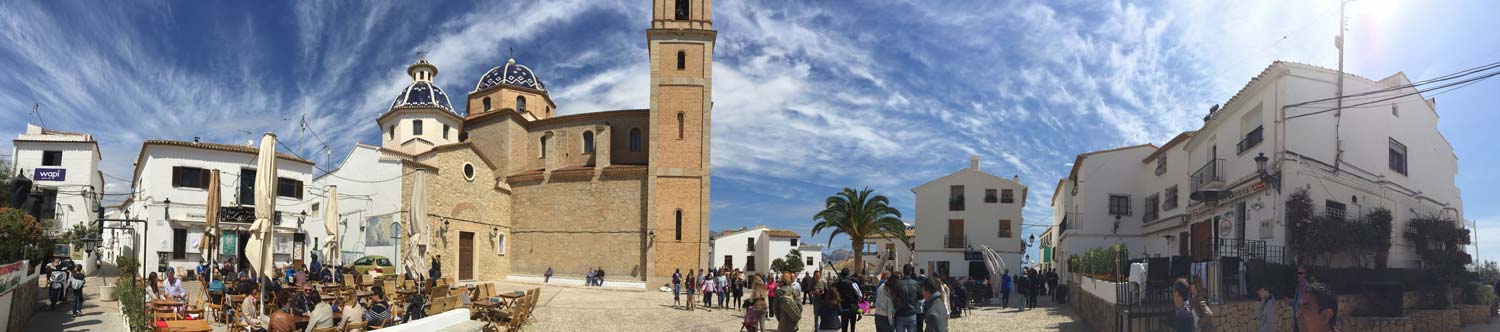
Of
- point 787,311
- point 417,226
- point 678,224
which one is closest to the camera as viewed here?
point 787,311

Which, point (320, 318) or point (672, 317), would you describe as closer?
point (320, 318)

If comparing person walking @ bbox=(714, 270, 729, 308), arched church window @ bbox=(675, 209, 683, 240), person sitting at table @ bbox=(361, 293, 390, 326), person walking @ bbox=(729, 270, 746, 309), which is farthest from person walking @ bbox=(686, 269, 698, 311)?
arched church window @ bbox=(675, 209, 683, 240)

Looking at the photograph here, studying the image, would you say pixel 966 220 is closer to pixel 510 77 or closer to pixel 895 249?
pixel 895 249

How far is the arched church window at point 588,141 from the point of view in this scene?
1409 inches

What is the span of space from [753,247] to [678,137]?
25.4 m

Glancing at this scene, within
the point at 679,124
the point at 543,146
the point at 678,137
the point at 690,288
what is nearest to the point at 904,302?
the point at 690,288

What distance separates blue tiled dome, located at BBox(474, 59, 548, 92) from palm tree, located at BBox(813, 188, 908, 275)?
19256 mm

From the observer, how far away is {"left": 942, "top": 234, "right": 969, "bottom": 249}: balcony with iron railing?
1443 inches

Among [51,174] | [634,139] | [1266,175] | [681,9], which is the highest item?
[681,9]

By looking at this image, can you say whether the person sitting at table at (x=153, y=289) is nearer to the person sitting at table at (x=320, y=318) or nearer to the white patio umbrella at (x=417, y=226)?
A: the white patio umbrella at (x=417, y=226)

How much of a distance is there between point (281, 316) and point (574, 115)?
1072 inches

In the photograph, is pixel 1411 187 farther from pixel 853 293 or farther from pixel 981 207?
pixel 981 207

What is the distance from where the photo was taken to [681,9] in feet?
114

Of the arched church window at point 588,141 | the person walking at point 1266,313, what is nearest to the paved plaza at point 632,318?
the person walking at point 1266,313
